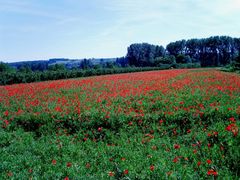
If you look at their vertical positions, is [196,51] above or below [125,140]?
above

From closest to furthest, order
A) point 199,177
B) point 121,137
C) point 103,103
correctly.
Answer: point 199,177
point 121,137
point 103,103

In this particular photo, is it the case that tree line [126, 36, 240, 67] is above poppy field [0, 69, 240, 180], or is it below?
above

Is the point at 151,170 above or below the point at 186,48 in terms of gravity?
below

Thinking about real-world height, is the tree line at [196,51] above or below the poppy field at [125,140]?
above

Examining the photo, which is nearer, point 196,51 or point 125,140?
point 125,140

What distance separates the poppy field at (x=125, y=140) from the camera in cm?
568

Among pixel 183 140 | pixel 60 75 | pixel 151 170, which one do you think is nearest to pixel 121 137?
pixel 183 140

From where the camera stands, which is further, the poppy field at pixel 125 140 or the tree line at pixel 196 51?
the tree line at pixel 196 51

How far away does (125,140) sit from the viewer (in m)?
8.28

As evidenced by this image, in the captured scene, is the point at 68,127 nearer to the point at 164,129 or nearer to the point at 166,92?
the point at 164,129

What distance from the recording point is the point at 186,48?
11644 cm

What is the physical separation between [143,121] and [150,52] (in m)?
110

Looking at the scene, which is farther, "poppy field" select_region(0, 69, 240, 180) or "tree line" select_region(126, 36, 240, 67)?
"tree line" select_region(126, 36, 240, 67)

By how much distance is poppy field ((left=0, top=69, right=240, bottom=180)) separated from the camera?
5.68 m
